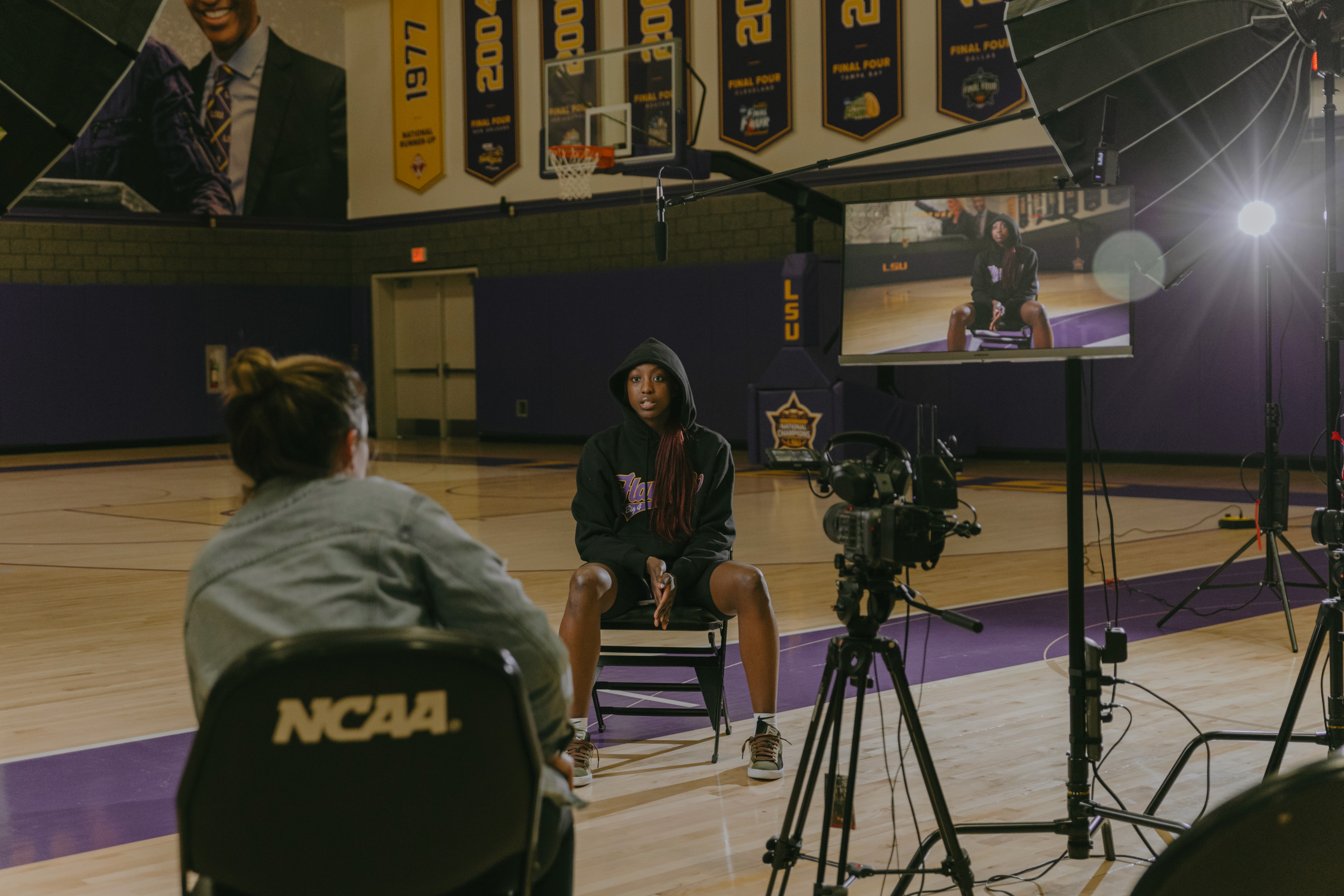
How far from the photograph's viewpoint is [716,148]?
1600cm

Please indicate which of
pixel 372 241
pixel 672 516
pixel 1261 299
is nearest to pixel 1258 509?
pixel 672 516

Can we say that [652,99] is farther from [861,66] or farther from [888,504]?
[888,504]

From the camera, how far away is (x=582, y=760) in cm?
365

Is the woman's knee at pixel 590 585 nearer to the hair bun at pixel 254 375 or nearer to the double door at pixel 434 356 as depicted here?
the hair bun at pixel 254 375

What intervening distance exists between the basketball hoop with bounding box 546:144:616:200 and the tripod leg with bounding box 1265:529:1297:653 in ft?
30.2

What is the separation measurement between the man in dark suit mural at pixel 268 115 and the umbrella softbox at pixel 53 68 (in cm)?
1610

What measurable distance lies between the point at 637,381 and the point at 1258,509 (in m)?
3.05

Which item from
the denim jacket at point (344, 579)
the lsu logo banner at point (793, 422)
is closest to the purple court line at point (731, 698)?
the denim jacket at point (344, 579)

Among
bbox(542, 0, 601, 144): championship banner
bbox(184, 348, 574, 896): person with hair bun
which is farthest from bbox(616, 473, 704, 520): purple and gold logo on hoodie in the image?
bbox(542, 0, 601, 144): championship banner

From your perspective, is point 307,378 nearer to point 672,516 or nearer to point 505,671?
point 505,671

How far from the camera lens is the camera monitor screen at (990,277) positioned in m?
3.04

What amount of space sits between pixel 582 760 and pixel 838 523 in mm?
1504

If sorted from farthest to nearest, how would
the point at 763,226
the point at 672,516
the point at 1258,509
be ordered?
1. the point at 763,226
2. the point at 1258,509
3. the point at 672,516

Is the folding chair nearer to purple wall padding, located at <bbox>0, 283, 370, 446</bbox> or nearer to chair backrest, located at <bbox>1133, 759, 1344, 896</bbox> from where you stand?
chair backrest, located at <bbox>1133, 759, 1344, 896</bbox>
